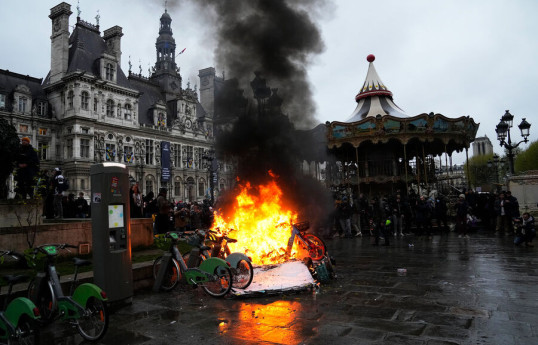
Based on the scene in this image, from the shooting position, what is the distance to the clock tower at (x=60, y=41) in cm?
3894

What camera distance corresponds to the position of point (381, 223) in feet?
45.0

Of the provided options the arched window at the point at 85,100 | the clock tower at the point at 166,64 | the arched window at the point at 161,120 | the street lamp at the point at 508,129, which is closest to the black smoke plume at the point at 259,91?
the street lamp at the point at 508,129

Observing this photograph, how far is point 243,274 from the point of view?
6.91m

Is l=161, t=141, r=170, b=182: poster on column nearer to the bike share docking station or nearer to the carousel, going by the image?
the carousel

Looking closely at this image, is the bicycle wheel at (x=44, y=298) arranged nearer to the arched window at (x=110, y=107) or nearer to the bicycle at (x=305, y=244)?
the bicycle at (x=305, y=244)

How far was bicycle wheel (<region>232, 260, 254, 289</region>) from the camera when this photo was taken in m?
6.55

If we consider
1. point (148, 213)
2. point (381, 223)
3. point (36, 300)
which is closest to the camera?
point (36, 300)

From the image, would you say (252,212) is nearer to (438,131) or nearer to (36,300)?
(36,300)

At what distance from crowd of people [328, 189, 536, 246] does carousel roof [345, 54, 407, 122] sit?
7.26m

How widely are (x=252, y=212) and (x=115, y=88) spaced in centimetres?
3807

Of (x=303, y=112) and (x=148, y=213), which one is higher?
(x=303, y=112)

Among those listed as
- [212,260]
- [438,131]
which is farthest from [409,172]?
[212,260]

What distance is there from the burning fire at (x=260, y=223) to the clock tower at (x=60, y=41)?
127 feet

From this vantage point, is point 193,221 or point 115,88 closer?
point 193,221
